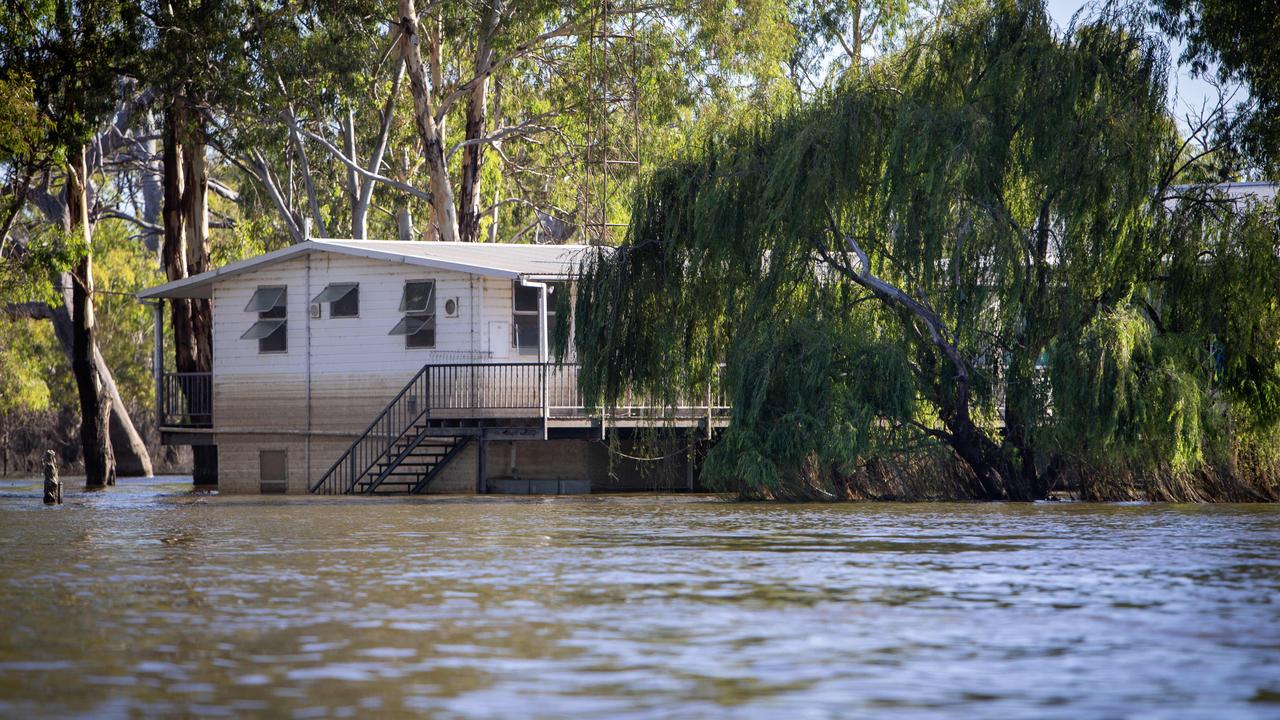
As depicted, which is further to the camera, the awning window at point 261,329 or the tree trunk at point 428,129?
the tree trunk at point 428,129

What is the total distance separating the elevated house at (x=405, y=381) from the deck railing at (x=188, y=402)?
98cm

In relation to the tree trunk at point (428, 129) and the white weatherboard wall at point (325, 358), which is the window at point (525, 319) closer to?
the white weatherboard wall at point (325, 358)

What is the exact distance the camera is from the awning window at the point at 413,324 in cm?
3253

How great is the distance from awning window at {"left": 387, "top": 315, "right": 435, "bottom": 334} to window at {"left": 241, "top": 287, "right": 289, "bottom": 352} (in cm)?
263

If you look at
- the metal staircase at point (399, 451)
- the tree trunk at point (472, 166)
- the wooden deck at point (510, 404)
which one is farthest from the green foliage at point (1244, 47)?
the tree trunk at point (472, 166)

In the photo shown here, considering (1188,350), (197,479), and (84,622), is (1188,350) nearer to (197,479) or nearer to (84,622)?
(84,622)

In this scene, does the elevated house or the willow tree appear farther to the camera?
the elevated house

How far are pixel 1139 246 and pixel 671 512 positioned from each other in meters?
7.46

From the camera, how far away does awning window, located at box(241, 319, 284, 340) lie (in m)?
34.0

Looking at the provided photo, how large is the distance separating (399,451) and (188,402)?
8294 millimetres

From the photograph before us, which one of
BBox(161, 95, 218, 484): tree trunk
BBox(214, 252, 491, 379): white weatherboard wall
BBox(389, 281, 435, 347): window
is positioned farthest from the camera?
BBox(161, 95, 218, 484): tree trunk

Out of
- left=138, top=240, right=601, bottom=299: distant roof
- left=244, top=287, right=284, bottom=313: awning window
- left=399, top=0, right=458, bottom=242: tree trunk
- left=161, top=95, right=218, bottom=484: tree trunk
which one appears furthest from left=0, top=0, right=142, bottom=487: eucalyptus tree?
left=244, top=287, right=284, bottom=313: awning window

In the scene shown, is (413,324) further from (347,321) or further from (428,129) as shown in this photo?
(428,129)

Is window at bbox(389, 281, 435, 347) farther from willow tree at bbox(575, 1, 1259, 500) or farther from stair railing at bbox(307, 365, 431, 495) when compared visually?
willow tree at bbox(575, 1, 1259, 500)
